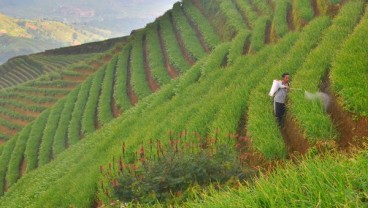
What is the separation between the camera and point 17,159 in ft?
105

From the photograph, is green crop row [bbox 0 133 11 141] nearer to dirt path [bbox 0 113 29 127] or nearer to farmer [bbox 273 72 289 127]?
dirt path [bbox 0 113 29 127]

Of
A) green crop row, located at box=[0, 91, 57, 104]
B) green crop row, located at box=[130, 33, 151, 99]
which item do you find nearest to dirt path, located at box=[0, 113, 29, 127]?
green crop row, located at box=[0, 91, 57, 104]

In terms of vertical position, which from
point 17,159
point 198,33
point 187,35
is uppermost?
point 187,35

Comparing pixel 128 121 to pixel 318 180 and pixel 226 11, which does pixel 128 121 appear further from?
pixel 226 11

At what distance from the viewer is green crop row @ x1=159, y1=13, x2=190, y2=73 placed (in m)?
31.0

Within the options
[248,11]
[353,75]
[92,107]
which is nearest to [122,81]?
[92,107]

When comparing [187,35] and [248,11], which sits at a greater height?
[187,35]

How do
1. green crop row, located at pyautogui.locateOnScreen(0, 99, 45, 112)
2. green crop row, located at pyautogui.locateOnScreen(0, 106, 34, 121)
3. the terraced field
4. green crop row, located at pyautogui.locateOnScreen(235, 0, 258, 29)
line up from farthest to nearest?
green crop row, located at pyautogui.locateOnScreen(0, 99, 45, 112)
green crop row, located at pyautogui.locateOnScreen(0, 106, 34, 121)
green crop row, located at pyautogui.locateOnScreen(235, 0, 258, 29)
the terraced field

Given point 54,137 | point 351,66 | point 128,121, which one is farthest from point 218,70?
point 54,137

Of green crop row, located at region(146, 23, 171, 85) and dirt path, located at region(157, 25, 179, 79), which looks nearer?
green crop row, located at region(146, 23, 171, 85)

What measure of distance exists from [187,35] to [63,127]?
13689 mm

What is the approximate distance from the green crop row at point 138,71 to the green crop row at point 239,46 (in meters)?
9.54

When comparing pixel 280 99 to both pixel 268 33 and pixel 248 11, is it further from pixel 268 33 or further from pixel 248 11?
pixel 248 11

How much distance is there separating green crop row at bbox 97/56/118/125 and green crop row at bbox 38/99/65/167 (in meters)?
4.75
